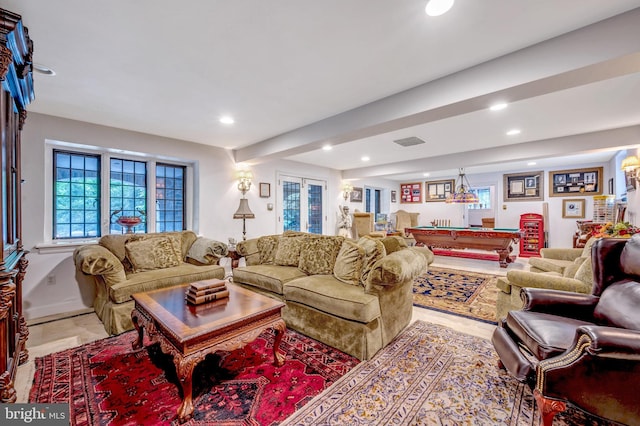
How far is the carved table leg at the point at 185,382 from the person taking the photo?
1547 millimetres

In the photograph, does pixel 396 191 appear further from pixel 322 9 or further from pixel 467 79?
pixel 322 9

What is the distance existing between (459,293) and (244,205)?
3.65 metres

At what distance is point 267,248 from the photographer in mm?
3686

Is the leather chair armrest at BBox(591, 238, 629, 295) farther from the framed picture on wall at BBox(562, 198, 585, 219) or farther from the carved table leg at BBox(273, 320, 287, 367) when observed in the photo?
the framed picture on wall at BBox(562, 198, 585, 219)

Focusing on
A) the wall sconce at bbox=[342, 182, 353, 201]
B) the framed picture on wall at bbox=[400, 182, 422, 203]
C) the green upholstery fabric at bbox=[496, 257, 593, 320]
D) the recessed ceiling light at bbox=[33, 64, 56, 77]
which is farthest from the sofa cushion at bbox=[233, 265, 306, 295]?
the framed picture on wall at bbox=[400, 182, 422, 203]

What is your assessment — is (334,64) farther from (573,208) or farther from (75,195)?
(573,208)

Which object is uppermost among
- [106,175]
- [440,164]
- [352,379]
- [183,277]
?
[440,164]

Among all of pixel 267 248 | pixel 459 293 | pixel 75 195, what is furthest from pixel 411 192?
pixel 75 195

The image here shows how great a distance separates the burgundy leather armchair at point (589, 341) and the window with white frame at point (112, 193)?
4.31 meters

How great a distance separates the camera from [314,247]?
3164 millimetres

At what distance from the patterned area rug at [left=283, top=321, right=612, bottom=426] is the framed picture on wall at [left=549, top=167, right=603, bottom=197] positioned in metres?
6.96

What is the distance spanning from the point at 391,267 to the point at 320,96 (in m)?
1.85

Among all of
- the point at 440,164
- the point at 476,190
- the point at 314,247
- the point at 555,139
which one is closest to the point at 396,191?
the point at 476,190

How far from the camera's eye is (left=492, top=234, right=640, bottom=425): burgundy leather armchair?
1.22 meters
